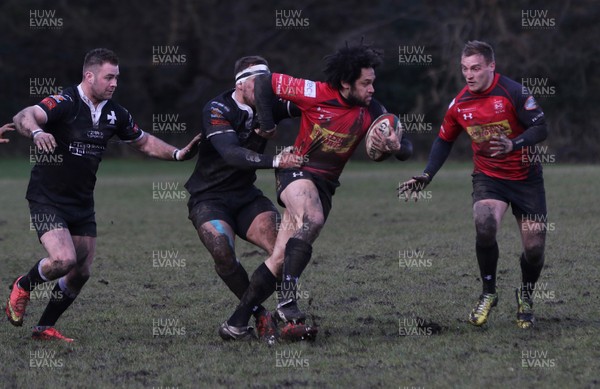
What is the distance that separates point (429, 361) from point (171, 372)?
5.22ft

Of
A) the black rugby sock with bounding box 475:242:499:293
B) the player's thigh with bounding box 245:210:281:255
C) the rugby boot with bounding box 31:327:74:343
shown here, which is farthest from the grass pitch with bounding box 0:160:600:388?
the player's thigh with bounding box 245:210:281:255

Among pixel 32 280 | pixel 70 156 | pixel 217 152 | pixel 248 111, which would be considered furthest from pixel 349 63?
pixel 32 280

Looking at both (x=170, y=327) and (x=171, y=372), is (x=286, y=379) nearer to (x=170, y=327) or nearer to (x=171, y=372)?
(x=171, y=372)

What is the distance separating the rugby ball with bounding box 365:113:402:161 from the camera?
22.7 ft

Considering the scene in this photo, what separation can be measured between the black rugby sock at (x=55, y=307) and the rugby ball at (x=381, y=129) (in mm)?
2563

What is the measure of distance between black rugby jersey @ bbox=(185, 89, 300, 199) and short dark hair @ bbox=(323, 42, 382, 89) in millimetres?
461

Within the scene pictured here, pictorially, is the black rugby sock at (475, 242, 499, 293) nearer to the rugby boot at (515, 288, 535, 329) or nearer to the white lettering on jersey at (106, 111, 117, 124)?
the rugby boot at (515, 288, 535, 329)

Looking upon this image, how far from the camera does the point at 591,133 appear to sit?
99.7 ft

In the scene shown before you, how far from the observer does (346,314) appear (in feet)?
26.2

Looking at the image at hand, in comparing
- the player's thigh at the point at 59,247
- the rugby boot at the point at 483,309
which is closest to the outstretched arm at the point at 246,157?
the player's thigh at the point at 59,247

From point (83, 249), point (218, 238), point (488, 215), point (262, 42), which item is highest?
point (262, 42)

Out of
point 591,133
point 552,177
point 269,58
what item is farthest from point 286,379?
point 269,58

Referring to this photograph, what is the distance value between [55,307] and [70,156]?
114 centimetres

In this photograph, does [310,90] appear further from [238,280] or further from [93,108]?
[93,108]
